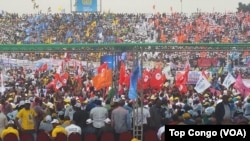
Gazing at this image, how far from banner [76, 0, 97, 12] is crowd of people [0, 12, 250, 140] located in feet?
1.58

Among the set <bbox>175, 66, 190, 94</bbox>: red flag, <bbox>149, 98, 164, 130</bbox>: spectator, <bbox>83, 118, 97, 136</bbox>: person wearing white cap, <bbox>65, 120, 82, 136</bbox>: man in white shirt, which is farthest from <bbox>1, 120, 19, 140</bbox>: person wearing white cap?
<bbox>175, 66, 190, 94</bbox>: red flag

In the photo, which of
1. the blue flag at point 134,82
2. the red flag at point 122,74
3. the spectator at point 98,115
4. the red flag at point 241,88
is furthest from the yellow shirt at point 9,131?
the red flag at point 241,88

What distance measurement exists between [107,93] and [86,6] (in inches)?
1341

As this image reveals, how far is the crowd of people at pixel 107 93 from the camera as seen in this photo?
12.9 metres

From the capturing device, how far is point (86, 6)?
167 ft

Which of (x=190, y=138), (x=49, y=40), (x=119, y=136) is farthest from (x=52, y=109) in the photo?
(x=49, y=40)

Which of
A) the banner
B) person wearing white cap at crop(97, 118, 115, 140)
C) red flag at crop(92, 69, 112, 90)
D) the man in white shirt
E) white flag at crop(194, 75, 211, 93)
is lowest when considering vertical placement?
person wearing white cap at crop(97, 118, 115, 140)

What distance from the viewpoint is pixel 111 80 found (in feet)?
53.1

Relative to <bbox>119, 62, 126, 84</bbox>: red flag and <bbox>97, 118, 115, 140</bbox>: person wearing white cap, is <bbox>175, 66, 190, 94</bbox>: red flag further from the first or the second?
<bbox>97, 118, 115, 140</bbox>: person wearing white cap

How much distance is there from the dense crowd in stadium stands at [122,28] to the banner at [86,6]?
1.48 feet

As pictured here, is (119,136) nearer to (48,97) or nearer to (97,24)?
(48,97)

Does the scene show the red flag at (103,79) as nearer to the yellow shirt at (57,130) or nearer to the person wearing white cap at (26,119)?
the person wearing white cap at (26,119)

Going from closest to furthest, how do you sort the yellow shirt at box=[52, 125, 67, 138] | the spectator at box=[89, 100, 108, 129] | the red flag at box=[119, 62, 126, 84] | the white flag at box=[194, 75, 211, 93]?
the yellow shirt at box=[52, 125, 67, 138] → the spectator at box=[89, 100, 108, 129] → the red flag at box=[119, 62, 126, 84] → the white flag at box=[194, 75, 211, 93]

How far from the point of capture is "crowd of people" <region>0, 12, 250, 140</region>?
42.3 ft
